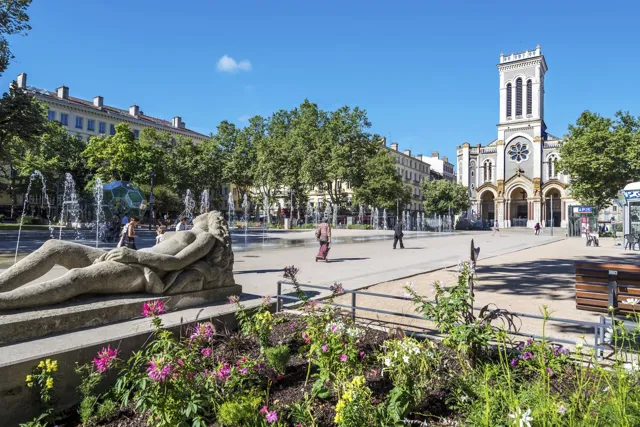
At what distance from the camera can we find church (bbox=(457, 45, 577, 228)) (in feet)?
236

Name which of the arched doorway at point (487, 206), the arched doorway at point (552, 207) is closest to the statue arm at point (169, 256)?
the arched doorway at point (552, 207)

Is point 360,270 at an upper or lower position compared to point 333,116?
lower

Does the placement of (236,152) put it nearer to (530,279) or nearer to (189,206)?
(189,206)

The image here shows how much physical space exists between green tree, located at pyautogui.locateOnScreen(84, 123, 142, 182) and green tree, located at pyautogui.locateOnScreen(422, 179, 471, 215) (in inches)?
1800

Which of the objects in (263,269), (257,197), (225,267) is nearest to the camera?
(225,267)

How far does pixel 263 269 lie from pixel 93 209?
4122cm

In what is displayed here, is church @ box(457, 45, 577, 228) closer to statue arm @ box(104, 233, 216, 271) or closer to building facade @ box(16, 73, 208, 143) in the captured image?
building facade @ box(16, 73, 208, 143)

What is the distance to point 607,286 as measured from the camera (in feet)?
22.1

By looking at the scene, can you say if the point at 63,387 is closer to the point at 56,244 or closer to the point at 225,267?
the point at 56,244

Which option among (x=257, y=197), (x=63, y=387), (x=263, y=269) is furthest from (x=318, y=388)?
(x=257, y=197)

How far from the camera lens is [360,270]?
12305 millimetres

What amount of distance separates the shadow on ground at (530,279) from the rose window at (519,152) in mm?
67325

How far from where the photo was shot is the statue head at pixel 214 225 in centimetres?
580

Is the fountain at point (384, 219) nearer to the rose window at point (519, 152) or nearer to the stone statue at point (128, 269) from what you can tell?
the rose window at point (519, 152)
